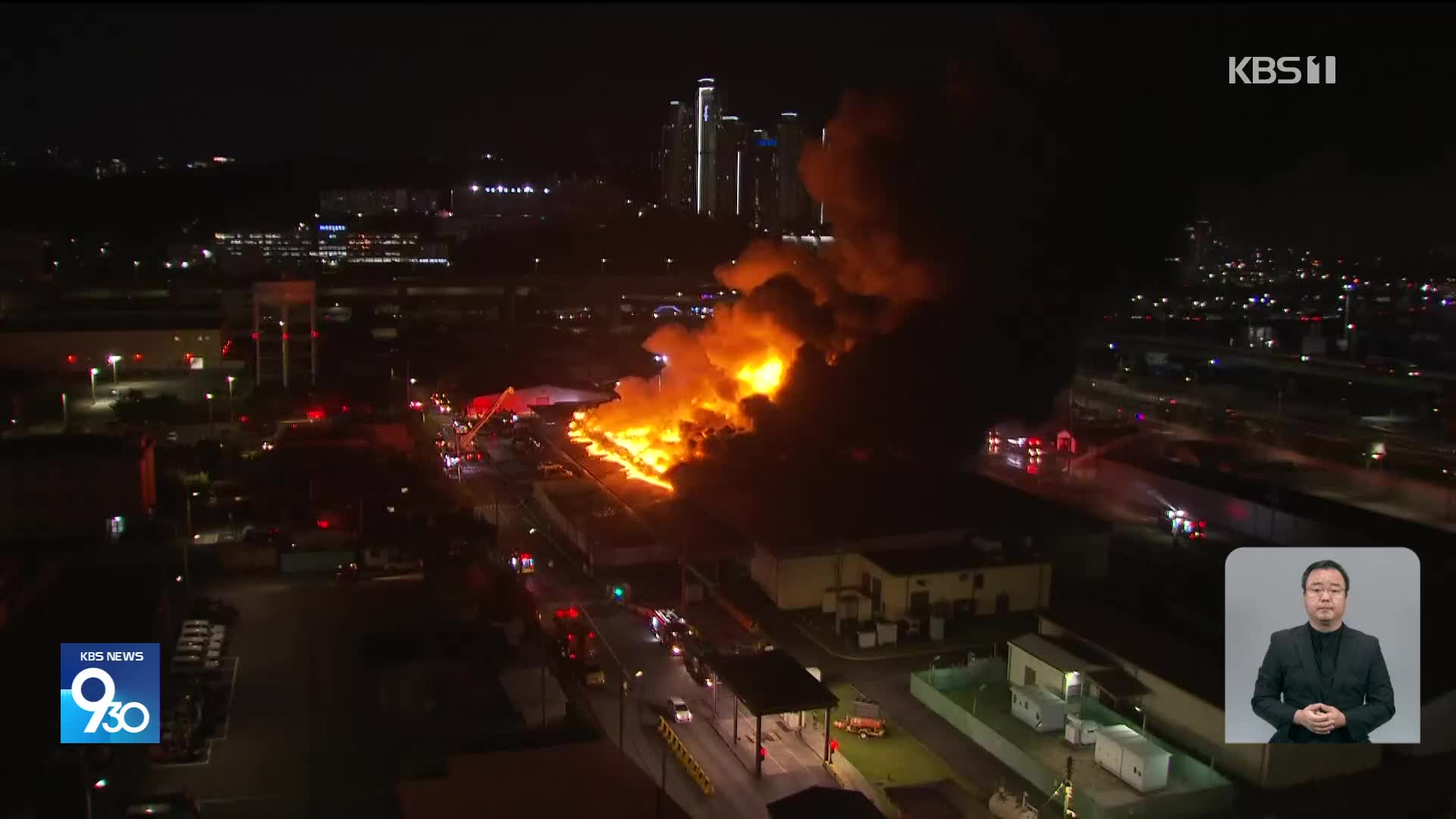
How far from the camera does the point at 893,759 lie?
819 centimetres

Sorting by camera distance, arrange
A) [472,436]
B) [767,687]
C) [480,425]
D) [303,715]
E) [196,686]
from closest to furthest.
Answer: [767,687]
[196,686]
[303,715]
[472,436]
[480,425]

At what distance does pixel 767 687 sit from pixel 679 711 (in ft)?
2.63

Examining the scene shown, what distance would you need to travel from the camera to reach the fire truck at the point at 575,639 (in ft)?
32.1

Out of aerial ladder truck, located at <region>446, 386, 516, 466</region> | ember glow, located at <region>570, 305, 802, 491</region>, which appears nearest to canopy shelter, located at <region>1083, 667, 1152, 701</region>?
ember glow, located at <region>570, 305, 802, 491</region>

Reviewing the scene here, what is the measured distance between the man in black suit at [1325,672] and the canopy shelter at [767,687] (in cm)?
366

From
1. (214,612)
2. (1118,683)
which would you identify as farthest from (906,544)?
(214,612)

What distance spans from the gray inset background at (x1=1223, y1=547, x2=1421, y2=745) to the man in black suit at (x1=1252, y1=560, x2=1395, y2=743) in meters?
0.04

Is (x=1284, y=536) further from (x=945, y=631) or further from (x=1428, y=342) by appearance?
(x=1428, y=342)

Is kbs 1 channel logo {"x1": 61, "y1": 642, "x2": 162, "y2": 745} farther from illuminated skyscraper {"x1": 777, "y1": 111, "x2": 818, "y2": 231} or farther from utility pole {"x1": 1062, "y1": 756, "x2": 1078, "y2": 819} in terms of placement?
illuminated skyscraper {"x1": 777, "y1": 111, "x2": 818, "y2": 231}

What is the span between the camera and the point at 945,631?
10758 mm

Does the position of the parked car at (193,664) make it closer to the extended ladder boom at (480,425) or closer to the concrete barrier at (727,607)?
the concrete barrier at (727,607)

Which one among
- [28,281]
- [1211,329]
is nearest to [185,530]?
[28,281]

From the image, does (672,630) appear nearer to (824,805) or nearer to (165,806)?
(824,805)

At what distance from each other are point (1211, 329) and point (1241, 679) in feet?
138
